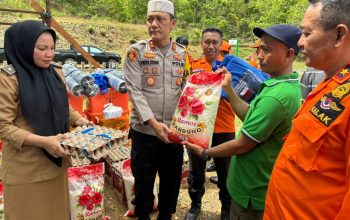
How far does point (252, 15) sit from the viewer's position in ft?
97.3

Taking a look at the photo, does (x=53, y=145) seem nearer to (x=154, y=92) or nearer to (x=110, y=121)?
(x=154, y=92)

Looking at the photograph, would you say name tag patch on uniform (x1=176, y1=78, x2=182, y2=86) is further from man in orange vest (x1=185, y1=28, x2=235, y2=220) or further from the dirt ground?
the dirt ground

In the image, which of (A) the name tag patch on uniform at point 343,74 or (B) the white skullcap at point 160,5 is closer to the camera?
(A) the name tag patch on uniform at point 343,74

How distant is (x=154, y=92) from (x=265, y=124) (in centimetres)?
104

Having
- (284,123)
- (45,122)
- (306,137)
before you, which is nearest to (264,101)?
(284,123)

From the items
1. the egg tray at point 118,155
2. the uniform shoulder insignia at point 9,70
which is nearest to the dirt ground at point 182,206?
the egg tray at point 118,155

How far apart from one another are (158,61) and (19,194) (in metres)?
1.31

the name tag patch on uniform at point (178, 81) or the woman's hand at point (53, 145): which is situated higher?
the name tag patch on uniform at point (178, 81)

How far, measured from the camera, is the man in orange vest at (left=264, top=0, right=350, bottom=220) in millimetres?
1133

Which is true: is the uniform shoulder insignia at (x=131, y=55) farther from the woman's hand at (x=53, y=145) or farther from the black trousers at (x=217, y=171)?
the black trousers at (x=217, y=171)

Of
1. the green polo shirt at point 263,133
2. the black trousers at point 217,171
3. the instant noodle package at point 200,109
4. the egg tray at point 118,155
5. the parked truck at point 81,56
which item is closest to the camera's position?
the green polo shirt at point 263,133

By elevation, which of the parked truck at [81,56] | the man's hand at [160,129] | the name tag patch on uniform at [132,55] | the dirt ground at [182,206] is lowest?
the dirt ground at [182,206]

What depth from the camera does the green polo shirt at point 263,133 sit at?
166 centimetres

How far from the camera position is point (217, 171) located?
10.2 ft
